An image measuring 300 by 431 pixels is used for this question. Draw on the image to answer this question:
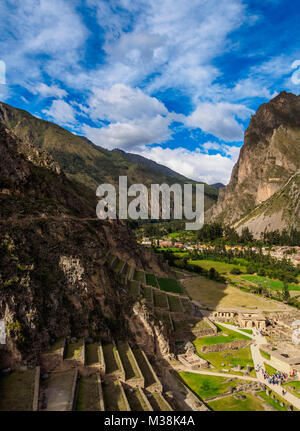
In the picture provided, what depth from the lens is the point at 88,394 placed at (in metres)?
20.3

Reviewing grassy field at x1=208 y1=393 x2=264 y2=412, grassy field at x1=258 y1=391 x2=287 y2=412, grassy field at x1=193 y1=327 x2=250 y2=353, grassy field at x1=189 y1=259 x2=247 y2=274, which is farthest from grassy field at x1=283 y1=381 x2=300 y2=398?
grassy field at x1=189 y1=259 x2=247 y2=274

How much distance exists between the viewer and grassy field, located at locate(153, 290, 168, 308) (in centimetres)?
4156

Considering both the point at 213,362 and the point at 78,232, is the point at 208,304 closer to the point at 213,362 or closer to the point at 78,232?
the point at 213,362

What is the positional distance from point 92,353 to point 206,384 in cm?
1285

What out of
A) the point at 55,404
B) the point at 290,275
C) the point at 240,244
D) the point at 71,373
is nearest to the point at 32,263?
the point at 71,373

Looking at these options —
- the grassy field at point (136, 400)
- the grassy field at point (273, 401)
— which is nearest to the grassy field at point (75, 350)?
the grassy field at point (136, 400)

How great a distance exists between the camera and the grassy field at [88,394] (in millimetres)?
18906

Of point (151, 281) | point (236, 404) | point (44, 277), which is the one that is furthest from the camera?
point (151, 281)

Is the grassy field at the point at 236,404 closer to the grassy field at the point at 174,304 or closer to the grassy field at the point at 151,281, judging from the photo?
the grassy field at the point at 174,304

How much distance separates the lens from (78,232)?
107 feet

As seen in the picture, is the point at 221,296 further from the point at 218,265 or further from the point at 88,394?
the point at 88,394

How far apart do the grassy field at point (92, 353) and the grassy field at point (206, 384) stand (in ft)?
35.3

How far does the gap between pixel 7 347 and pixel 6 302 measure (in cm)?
335

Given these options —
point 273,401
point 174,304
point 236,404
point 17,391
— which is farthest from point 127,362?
point 174,304
